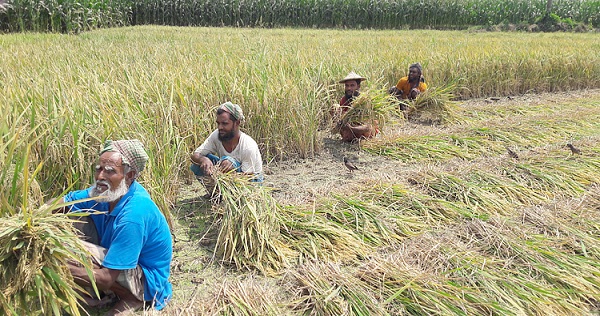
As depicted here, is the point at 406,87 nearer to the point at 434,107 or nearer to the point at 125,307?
the point at 434,107

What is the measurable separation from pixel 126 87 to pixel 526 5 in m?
25.6

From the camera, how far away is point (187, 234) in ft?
9.62

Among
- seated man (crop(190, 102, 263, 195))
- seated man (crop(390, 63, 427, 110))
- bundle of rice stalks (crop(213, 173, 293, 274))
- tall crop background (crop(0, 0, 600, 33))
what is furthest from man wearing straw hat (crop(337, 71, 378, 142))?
tall crop background (crop(0, 0, 600, 33))

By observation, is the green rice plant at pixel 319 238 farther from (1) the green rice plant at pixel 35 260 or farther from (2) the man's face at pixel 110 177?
(1) the green rice plant at pixel 35 260

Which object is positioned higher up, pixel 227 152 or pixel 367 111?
pixel 367 111

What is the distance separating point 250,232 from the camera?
261 cm

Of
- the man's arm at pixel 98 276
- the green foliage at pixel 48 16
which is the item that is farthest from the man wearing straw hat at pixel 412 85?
the green foliage at pixel 48 16

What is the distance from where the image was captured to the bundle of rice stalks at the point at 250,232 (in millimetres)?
2578

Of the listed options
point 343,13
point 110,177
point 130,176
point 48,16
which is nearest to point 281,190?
point 130,176

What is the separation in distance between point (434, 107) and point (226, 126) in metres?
3.39

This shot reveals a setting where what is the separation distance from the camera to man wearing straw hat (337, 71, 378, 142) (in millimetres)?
4691

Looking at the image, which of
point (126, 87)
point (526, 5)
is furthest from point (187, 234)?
point (526, 5)

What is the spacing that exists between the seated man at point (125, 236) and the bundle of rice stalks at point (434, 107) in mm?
4315

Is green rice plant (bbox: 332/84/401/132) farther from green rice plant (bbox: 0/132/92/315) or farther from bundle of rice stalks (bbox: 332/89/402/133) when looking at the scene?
green rice plant (bbox: 0/132/92/315)
